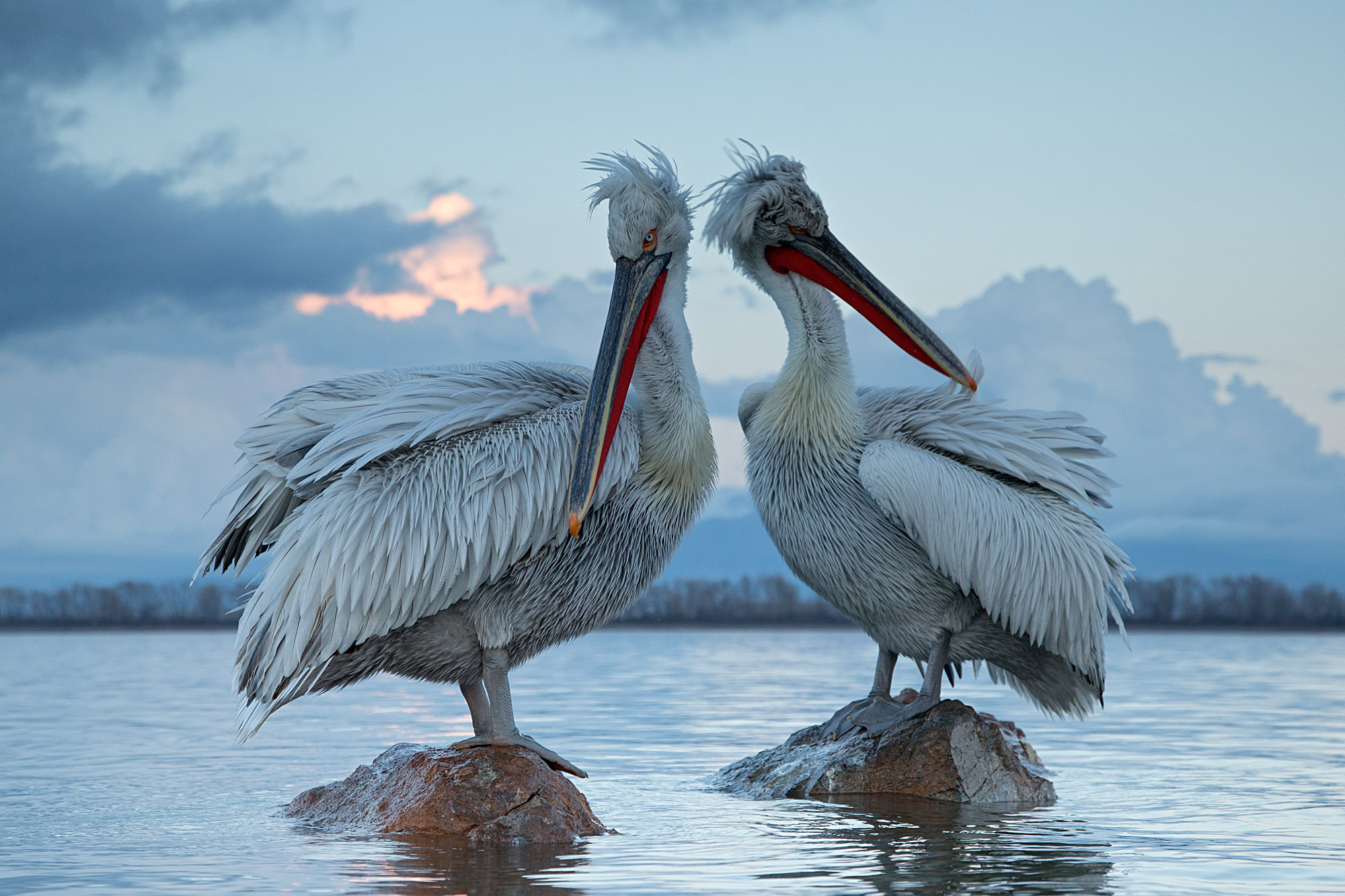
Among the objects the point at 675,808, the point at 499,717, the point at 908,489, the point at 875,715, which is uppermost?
the point at 908,489

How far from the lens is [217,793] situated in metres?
6.20

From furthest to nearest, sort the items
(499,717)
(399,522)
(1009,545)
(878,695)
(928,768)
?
(878,695), (928,768), (1009,545), (499,717), (399,522)

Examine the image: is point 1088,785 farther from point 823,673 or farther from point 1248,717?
point 823,673

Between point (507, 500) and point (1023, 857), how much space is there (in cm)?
210

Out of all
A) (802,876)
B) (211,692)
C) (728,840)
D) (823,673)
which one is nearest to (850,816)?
(728,840)

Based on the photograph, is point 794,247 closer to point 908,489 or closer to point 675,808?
point 908,489

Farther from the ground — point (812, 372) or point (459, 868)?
point (812, 372)

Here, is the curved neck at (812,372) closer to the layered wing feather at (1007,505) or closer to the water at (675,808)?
the layered wing feather at (1007,505)

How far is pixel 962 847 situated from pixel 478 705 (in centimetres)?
181

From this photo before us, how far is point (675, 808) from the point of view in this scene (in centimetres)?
561

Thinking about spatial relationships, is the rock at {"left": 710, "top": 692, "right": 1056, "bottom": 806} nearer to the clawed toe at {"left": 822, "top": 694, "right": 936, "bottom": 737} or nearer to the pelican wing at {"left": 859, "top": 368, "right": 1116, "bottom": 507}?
the clawed toe at {"left": 822, "top": 694, "right": 936, "bottom": 737}

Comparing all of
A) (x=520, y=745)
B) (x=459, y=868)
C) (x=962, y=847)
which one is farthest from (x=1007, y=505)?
(x=459, y=868)

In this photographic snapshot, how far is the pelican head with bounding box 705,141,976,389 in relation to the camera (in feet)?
19.5

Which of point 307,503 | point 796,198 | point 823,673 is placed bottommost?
point 823,673
